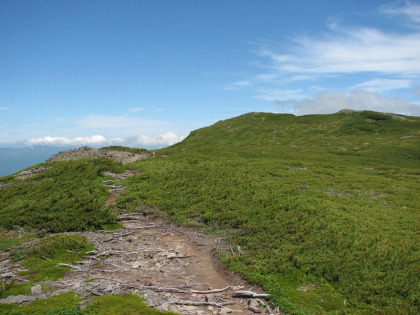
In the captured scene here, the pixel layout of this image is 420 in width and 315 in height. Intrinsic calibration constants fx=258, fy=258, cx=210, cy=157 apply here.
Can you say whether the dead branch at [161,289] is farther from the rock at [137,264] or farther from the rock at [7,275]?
the rock at [7,275]

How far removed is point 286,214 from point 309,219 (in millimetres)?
1854

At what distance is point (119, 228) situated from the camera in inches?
824

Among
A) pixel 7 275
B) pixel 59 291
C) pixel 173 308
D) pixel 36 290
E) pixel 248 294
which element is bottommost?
pixel 248 294

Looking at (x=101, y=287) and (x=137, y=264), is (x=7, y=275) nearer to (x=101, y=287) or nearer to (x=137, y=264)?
(x=101, y=287)

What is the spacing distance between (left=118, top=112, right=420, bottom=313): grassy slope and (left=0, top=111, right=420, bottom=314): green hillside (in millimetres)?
81

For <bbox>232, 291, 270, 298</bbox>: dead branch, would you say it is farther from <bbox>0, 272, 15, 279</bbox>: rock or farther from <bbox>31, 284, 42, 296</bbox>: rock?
<bbox>0, 272, 15, 279</bbox>: rock

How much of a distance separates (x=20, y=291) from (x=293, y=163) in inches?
1480

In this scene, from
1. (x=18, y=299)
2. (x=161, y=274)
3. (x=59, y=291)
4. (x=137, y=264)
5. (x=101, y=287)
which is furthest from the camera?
(x=137, y=264)

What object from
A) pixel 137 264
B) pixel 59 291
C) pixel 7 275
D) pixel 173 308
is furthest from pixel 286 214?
pixel 7 275

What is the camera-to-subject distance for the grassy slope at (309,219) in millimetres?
13289

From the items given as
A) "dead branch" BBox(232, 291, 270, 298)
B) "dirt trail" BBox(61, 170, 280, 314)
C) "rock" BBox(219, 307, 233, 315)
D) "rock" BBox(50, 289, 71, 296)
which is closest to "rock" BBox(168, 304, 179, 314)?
"dirt trail" BBox(61, 170, 280, 314)

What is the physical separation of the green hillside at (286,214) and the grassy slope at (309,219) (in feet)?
0.27

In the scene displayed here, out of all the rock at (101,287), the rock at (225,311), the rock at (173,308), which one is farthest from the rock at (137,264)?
the rock at (225,311)

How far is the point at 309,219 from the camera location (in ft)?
66.9
